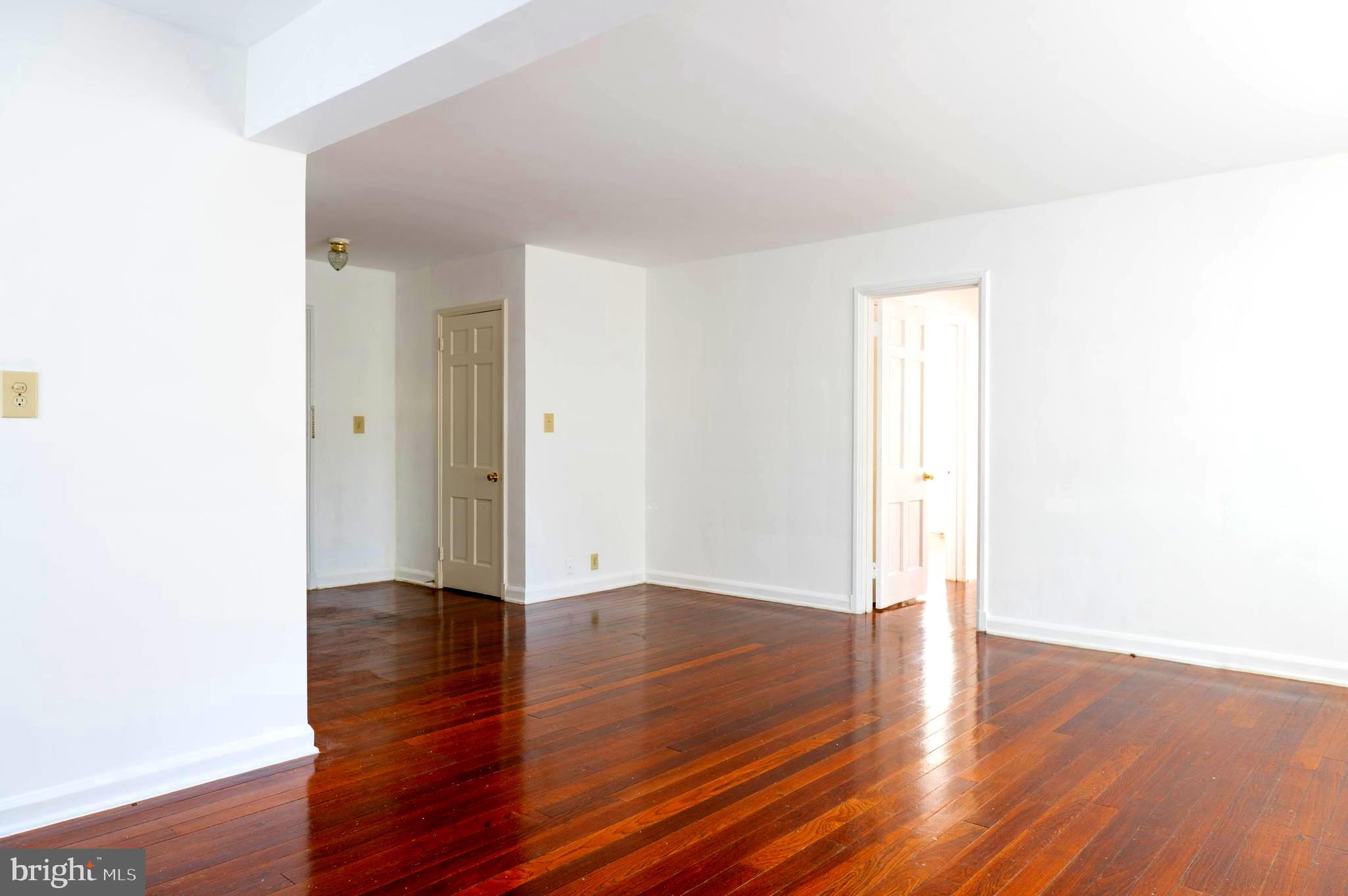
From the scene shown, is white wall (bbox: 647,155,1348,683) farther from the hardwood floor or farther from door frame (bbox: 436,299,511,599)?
door frame (bbox: 436,299,511,599)

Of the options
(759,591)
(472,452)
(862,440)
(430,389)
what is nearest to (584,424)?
(472,452)

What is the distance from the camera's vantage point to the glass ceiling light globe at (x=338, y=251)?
6.04m

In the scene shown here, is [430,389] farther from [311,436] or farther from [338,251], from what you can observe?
[338,251]

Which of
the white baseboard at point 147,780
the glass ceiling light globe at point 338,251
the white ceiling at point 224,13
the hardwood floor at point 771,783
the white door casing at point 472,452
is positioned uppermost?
the white ceiling at point 224,13

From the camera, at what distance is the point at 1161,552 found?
15.7 feet

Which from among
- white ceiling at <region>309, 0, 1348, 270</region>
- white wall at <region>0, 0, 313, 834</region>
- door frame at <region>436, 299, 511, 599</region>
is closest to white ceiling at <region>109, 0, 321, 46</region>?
white wall at <region>0, 0, 313, 834</region>

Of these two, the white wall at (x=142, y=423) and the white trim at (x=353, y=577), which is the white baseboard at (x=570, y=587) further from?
the white wall at (x=142, y=423)

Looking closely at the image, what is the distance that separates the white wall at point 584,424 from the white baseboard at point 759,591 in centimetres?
26

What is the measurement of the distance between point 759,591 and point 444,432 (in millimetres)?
2731

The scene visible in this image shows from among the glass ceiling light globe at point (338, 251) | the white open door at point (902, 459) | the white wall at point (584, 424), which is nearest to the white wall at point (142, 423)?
the glass ceiling light globe at point (338, 251)

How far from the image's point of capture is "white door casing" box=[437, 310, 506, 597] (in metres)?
6.45

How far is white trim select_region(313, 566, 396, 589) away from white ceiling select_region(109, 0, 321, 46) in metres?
4.69

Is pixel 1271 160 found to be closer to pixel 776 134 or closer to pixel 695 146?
pixel 776 134

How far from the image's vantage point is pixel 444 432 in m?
6.91
